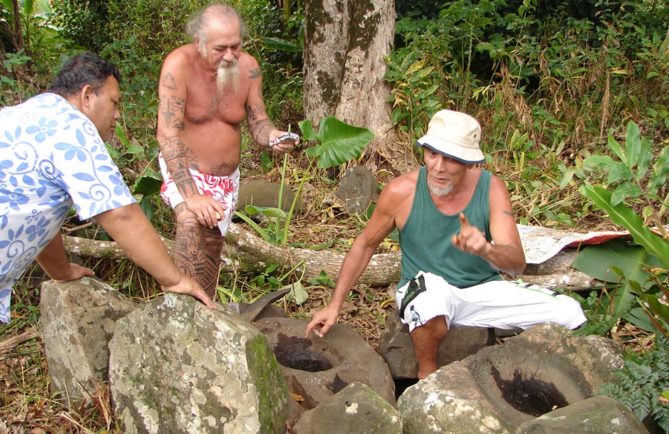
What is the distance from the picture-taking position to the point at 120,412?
3.17 meters

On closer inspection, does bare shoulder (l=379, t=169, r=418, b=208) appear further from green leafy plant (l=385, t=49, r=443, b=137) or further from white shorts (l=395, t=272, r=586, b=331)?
green leafy plant (l=385, t=49, r=443, b=137)

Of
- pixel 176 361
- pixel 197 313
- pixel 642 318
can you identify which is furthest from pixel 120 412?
pixel 642 318

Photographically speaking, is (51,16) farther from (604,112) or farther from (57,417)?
(57,417)

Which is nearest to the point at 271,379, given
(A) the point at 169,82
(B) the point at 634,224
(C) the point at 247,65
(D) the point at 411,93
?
(A) the point at 169,82

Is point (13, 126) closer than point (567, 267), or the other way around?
point (13, 126)

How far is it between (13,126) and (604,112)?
5691 mm

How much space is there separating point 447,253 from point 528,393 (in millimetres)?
843

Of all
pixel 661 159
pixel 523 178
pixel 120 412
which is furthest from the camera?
pixel 523 178

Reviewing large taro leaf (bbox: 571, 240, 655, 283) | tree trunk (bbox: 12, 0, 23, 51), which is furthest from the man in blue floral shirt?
tree trunk (bbox: 12, 0, 23, 51)

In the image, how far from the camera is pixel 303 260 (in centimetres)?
504

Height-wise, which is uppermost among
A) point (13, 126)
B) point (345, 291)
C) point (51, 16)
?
point (13, 126)

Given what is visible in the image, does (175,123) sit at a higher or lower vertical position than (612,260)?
higher

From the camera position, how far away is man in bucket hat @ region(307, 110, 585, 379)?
3.51 metres

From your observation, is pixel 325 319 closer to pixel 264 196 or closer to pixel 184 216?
pixel 184 216
